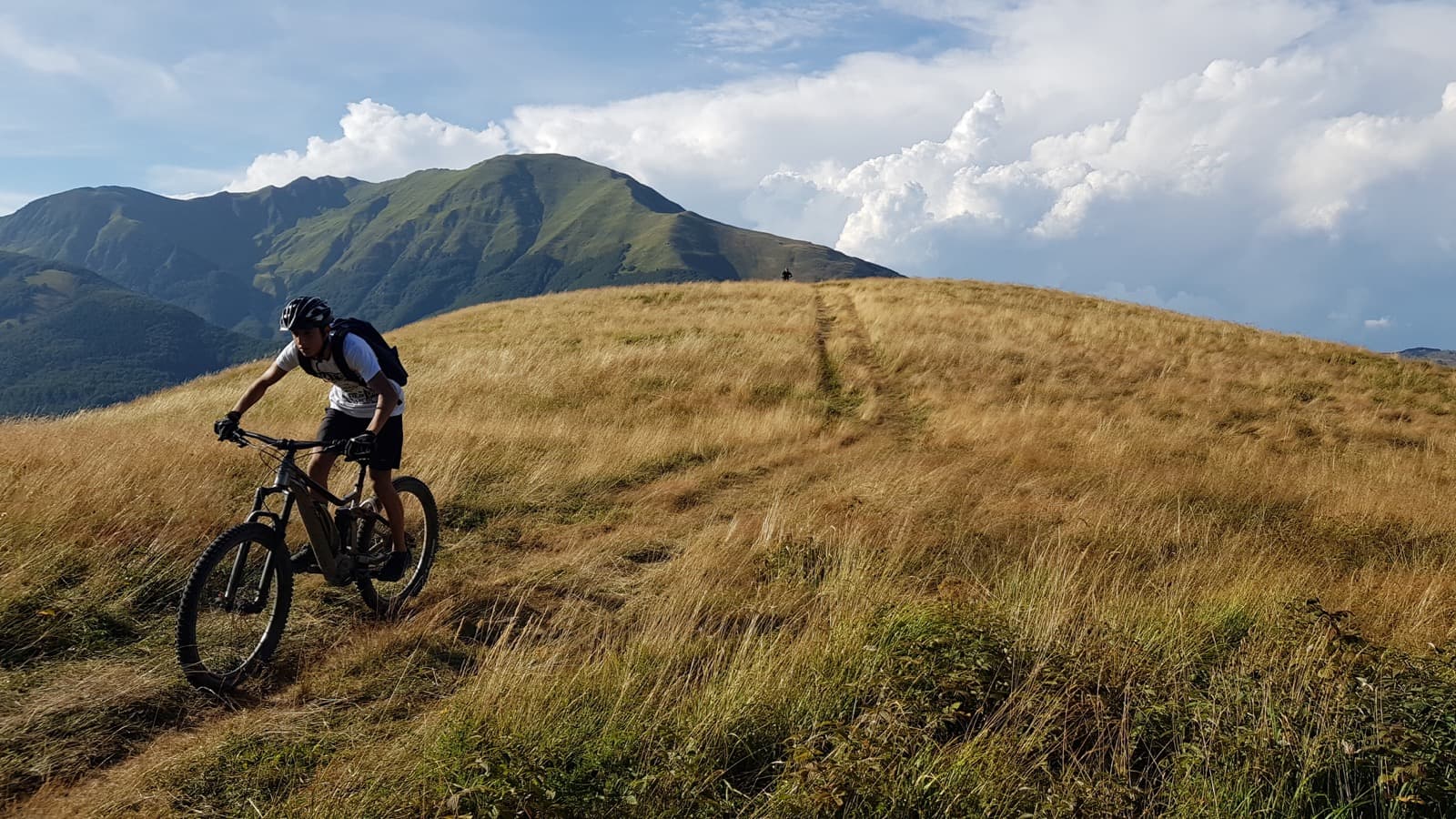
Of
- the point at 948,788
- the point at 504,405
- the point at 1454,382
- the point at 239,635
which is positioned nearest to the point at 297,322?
the point at 239,635

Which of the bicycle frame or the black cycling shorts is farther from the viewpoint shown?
the black cycling shorts

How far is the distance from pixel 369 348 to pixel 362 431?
77 cm

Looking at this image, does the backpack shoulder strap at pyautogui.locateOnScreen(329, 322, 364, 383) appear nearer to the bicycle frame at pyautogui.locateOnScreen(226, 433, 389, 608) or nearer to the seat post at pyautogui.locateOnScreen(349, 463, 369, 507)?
the bicycle frame at pyautogui.locateOnScreen(226, 433, 389, 608)

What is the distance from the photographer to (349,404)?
21.0 feet

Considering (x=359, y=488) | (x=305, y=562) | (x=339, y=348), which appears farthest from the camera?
(x=359, y=488)

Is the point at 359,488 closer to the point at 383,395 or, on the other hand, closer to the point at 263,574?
the point at 383,395

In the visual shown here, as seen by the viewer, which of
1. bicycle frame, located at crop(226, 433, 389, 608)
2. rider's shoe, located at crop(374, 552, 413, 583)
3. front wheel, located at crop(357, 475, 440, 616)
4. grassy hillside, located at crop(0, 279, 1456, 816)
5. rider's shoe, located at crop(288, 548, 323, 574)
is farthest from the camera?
rider's shoe, located at crop(374, 552, 413, 583)

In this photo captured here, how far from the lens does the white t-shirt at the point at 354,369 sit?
5.89m

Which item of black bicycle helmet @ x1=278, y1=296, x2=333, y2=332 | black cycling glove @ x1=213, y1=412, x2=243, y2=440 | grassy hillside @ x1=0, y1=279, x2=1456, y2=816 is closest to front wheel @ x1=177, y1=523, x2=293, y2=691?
grassy hillside @ x1=0, y1=279, x2=1456, y2=816

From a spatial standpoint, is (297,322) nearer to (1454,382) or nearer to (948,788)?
(948,788)

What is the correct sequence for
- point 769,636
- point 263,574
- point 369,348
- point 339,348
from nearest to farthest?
1. point 263,574
2. point 769,636
3. point 339,348
4. point 369,348

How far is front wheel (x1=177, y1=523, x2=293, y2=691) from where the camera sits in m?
4.80

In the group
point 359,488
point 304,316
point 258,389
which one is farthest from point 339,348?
point 359,488

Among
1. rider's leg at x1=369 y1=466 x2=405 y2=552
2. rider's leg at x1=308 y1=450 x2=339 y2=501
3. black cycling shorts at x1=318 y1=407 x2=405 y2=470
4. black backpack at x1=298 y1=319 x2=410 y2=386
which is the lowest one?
rider's leg at x1=369 y1=466 x2=405 y2=552
